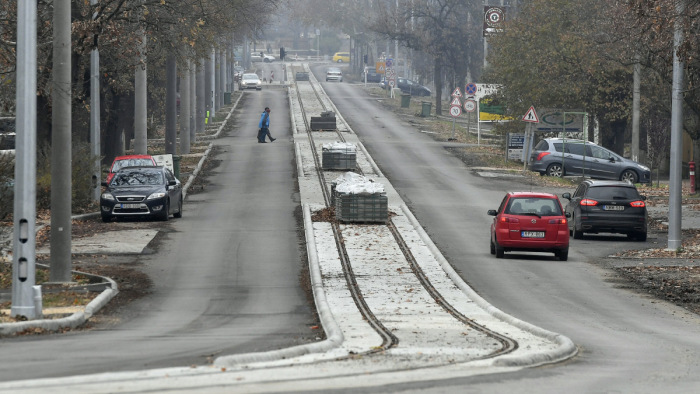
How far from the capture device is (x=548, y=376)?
1124 centimetres

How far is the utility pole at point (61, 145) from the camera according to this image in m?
19.5

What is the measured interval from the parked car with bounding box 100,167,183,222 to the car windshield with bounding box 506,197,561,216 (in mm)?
9580

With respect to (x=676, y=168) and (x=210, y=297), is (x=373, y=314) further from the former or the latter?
(x=676, y=168)

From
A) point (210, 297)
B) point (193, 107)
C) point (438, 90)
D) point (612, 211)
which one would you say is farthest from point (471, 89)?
point (210, 297)

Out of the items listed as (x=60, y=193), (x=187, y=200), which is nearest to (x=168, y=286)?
(x=60, y=193)

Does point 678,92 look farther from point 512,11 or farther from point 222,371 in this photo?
point 512,11

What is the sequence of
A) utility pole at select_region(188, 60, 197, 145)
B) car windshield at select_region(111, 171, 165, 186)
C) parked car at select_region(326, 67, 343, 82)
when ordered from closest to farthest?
car windshield at select_region(111, 171, 165, 186), utility pole at select_region(188, 60, 197, 145), parked car at select_region(326, 67, 343, 82)

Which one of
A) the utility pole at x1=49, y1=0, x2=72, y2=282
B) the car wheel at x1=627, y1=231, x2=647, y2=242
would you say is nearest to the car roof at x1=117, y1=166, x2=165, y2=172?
the utility pole at x1=49, y1=0, x2=72, y2=282

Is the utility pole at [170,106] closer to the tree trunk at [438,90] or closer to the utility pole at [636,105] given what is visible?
the utility pole at [636,105]

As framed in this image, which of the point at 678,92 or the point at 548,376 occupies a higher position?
the point at 678,92

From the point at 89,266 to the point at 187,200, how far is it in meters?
13.1

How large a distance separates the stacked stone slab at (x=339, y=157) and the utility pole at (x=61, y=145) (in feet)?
75.7

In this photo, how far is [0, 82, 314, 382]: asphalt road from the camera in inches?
483

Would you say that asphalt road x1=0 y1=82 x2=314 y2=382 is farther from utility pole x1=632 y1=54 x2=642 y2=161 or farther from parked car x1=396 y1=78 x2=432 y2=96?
parked car x1=396 y1=78 x2=432 y2=96
